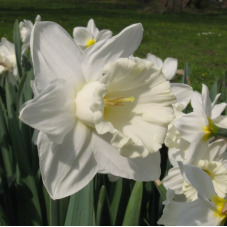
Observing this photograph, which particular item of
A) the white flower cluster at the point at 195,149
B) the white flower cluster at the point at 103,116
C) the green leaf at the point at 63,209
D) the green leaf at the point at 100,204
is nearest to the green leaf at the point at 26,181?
the green leaf at the point at 63,209

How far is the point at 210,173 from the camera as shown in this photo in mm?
1111

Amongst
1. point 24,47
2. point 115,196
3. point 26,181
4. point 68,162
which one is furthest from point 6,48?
point 68,162

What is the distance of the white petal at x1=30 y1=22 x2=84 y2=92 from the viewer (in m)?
0.78

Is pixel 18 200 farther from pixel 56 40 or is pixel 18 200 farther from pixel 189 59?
pixel 189 59

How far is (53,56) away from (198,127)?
65cm

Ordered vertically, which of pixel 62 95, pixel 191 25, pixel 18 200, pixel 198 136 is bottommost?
pixel 191 25

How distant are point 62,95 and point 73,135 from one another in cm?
12

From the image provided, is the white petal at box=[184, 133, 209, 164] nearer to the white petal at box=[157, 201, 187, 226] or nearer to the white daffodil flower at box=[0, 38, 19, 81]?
the white petal at box=[157, 201, 187, 226]

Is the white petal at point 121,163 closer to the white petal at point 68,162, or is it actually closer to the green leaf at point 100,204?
the white petal at point 68,162

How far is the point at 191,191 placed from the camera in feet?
3.51

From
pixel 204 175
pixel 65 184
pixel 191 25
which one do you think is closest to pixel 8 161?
pixel 65 184

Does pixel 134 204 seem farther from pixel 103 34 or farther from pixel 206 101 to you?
pixel 103 34

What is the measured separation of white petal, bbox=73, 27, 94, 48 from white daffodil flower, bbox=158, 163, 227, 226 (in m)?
1.96

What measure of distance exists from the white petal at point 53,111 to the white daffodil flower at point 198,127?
48 cm
